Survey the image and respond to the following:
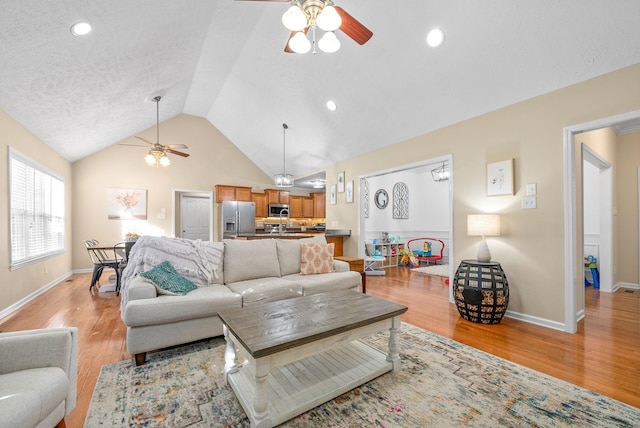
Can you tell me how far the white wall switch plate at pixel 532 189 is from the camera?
3098 mm

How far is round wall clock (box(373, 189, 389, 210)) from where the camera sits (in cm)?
757

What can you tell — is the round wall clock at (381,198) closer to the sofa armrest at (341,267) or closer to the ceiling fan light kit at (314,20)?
the sofa armrest at (341,267)

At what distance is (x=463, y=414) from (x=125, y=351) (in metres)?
2.67

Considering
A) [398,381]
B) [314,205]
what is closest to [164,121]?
[314,205]

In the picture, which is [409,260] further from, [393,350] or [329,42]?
[329,42]

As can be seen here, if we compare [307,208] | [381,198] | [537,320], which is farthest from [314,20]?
[307,208]

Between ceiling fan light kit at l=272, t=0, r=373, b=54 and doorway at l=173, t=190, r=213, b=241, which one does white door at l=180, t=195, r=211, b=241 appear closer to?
Answer: doorway at l=173, t=190, r=213, b=241

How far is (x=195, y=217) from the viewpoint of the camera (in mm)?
7832

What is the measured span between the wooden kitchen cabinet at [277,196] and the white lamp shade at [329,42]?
260 inches

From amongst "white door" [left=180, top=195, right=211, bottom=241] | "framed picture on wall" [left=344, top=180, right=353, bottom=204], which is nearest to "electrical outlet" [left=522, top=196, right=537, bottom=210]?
"framed picture on wall" [left=344, top=180, right=353, bottom=204]

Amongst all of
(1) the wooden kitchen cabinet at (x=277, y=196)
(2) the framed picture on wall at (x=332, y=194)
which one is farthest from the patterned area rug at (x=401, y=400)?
(1) the wooden kitchen cabinet at (x=277, y=196)

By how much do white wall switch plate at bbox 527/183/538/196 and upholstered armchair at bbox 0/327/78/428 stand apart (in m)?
4.10

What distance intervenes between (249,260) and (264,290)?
2.08 feet

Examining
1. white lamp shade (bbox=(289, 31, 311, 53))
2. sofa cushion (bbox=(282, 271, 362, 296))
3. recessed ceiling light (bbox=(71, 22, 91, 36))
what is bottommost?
sofa cushion (bbox=(282, 271, 362, 296))
